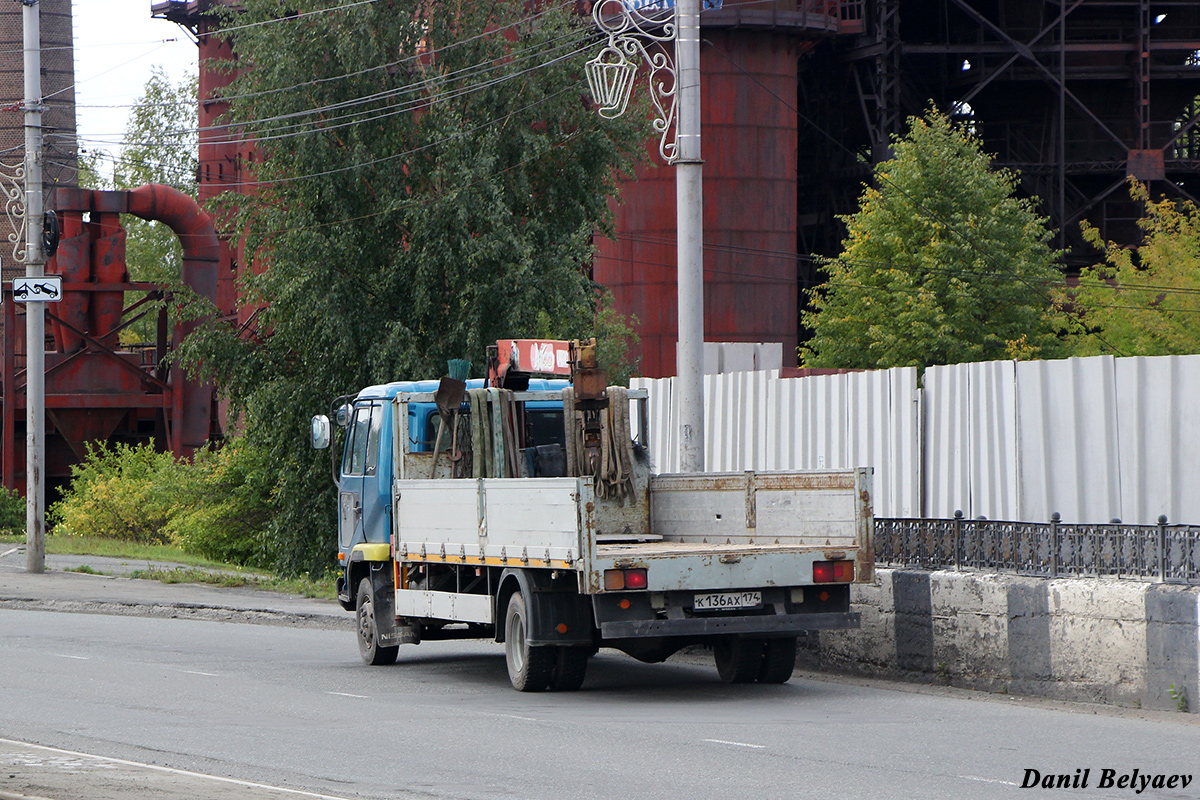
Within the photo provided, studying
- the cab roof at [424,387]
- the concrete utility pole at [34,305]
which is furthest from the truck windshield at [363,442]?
the concrete utility pole at [34,305]

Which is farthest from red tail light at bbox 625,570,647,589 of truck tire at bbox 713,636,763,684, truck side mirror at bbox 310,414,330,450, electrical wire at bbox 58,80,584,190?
electrical wire at bbox 58,80,584,190

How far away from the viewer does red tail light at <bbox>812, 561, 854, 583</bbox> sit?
Result: 11.9 metres

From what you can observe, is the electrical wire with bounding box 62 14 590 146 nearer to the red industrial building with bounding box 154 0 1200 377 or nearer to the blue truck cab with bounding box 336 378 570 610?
the blue truck cab with bounding box 336 378 570 610

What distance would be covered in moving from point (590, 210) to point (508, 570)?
16.4 meters

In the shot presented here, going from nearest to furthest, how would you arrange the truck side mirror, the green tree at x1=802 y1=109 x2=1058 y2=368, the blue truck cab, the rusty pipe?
the blue truck cab < the truck side mirror < the green tree at x1=802 y1=109 x2=1058 y2=368 < the rusty pipe

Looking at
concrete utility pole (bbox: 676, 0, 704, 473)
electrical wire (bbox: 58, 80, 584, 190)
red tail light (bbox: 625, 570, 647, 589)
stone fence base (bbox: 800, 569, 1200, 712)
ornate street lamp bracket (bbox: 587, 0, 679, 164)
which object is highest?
electrical wire (bbox: 58, 80, 584, 190)

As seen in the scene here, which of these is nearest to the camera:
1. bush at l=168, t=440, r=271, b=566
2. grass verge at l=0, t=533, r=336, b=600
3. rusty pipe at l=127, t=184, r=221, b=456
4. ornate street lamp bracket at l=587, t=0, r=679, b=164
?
ornate street lamp bracket at l=587, t=0, r=679, b=164

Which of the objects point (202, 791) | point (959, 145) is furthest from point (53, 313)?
point (202, 791)

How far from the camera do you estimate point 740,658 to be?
1279cm

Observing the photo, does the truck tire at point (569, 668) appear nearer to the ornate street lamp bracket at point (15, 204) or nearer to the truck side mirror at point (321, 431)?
the truck side mirror at point (321, 431)

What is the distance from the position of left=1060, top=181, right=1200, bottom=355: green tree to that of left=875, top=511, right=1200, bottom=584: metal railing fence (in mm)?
31073

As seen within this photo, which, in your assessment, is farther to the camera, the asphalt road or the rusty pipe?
the rusty pipe

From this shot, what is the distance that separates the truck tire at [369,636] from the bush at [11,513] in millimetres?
26476

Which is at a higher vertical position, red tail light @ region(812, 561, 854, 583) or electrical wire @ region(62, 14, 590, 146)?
electrical wire @ region(62, 14, 590, 146)
